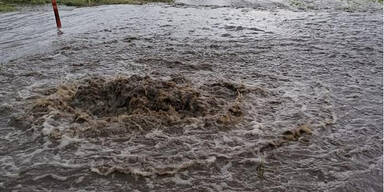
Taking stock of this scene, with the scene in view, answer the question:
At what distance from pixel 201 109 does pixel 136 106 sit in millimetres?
1162

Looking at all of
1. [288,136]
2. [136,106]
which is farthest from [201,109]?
[288,136]

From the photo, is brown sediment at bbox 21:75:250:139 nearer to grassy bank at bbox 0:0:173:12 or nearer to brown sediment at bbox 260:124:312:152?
brown sediment at bbox 260:124:312:152

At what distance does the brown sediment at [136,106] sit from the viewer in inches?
204

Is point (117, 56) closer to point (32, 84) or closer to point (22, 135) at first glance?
point (32, 84)

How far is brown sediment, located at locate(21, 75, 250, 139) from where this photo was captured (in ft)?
17.0

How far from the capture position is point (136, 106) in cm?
564

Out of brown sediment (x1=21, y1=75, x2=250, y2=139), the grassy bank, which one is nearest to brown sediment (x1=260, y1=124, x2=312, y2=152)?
brown sediment (x1=21, y1=75, x2=250, y2=139)

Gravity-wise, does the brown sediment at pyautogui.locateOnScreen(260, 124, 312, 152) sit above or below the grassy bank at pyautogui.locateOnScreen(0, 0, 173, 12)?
below

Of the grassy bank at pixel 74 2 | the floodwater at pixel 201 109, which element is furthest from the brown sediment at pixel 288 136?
the grassy bank at pixel 74 2

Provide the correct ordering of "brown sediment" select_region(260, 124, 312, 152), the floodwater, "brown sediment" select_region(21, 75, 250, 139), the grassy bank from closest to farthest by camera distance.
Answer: the floodwater, "brown sediment" select_region(260, 124, 312, 152), "brown sediment" select_region(21, 75, 250, 139), the grassy bank

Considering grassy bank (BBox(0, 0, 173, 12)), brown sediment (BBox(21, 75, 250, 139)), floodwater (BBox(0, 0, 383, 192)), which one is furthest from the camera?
grassy bank (BBox(0, 0, 173, 12))

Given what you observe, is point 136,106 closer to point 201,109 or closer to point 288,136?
point 201,109

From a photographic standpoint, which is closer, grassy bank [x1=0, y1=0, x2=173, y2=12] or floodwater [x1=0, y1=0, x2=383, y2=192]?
floodwater [x1=0, y1=0, x2=383, y2=192]

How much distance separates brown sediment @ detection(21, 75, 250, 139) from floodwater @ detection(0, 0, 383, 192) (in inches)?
1.3
